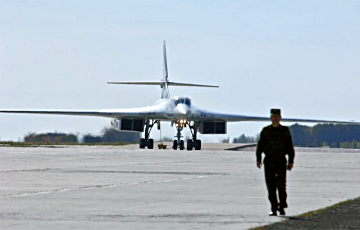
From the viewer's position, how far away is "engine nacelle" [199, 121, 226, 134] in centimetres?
6875

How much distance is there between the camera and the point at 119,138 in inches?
3046

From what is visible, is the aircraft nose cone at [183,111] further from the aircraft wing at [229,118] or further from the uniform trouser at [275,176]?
the uniform trouser at [275,176]

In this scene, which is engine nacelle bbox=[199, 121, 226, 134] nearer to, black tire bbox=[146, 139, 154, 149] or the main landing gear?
the main landing gear

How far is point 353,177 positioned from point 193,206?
1042 cm

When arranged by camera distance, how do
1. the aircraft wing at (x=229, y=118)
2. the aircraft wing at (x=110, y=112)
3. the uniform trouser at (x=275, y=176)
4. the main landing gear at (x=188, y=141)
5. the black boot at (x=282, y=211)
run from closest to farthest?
1. the black boot at (x=282, y=211)
2. the uniform trouser at (x=275, y=176)
3. the main landing gear at (x=188, y=141)
4. the aircraft wing at (x=110, y=112)
5. the aircraft wing at (x=229, y=118)

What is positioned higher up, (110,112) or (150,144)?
(110,112)

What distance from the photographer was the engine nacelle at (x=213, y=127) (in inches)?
2707

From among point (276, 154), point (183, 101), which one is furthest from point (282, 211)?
point (183, 101)

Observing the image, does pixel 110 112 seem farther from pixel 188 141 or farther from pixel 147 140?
pixel 188 141

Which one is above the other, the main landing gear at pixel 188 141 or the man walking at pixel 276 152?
the main landing gear at pixel 188 141

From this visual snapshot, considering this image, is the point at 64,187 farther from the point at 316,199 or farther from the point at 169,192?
the point at 316,199

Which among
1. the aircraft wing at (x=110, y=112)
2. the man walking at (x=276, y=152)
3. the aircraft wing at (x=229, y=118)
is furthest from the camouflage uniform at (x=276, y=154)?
the aircraft wing at (x=229, y=118)

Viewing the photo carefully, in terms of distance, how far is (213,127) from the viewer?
6925cm

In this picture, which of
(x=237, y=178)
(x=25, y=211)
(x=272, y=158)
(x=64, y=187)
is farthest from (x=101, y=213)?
(x=237, y=178)
